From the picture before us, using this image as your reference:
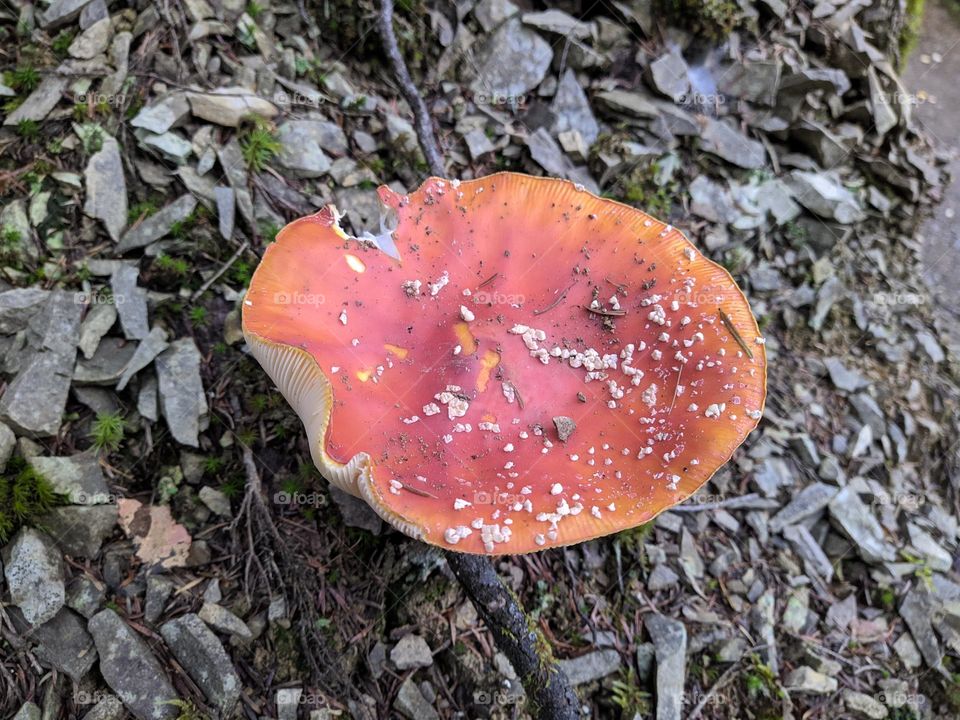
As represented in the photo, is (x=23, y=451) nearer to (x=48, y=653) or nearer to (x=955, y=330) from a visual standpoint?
(x=48, y=653)

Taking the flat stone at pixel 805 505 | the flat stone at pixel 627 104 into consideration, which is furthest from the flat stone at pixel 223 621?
the flat stone at pixel 627 104

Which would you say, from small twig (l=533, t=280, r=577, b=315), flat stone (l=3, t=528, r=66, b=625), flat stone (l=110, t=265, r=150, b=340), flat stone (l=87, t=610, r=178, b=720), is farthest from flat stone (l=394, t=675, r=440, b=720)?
flat stone (l=110, t=265, r=150, b=340)

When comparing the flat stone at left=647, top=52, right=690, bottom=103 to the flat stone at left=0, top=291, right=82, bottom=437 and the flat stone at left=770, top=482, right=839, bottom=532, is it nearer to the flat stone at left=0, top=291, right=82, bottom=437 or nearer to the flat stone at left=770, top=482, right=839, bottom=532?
the flat stone at left=770, top=482, right=839, bottom=532

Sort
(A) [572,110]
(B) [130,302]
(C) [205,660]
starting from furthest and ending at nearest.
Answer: (A) [572,110]
(B) [130,302]
(C) [205,660]

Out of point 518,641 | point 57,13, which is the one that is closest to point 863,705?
point 518,641

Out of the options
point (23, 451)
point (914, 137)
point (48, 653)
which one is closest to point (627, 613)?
point (48, 653)

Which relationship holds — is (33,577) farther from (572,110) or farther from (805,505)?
(572,110)
